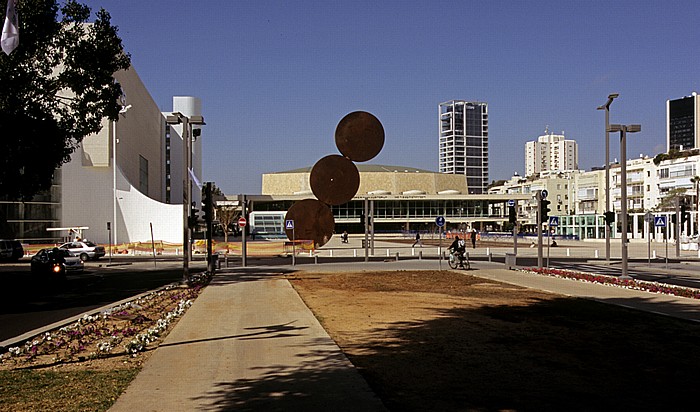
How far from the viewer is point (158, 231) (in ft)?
233

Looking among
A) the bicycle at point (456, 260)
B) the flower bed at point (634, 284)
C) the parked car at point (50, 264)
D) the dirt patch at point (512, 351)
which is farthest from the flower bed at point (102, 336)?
the bicycle at point (456, 260)

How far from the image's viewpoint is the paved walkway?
282 inches

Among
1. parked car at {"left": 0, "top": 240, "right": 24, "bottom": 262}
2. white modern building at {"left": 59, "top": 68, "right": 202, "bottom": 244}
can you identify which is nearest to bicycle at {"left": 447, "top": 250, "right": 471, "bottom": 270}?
parked car at {"left": 0, "top": 240, "right": 24, "bottom": 262}

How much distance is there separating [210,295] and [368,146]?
12.4 meters

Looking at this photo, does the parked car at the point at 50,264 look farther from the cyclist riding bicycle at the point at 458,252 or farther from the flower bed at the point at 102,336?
the cyclist riding bicycle at the point at 458,252

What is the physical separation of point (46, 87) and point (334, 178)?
41.1 feet

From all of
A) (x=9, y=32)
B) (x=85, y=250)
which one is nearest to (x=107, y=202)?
(x=85, y=250)

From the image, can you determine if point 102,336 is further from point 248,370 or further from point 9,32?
point 9,32

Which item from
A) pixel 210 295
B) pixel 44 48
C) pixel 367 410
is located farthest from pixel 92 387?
pixel 44 48

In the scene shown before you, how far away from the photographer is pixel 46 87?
83.9 feet

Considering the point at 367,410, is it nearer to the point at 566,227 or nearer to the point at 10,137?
the point at 10,137

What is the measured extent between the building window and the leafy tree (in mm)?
66594

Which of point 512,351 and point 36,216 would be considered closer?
point 512,351

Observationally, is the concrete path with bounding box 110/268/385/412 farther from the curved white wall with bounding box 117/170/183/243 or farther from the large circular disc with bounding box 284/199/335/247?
the curved white wall with bounding box 117/170/183/243
